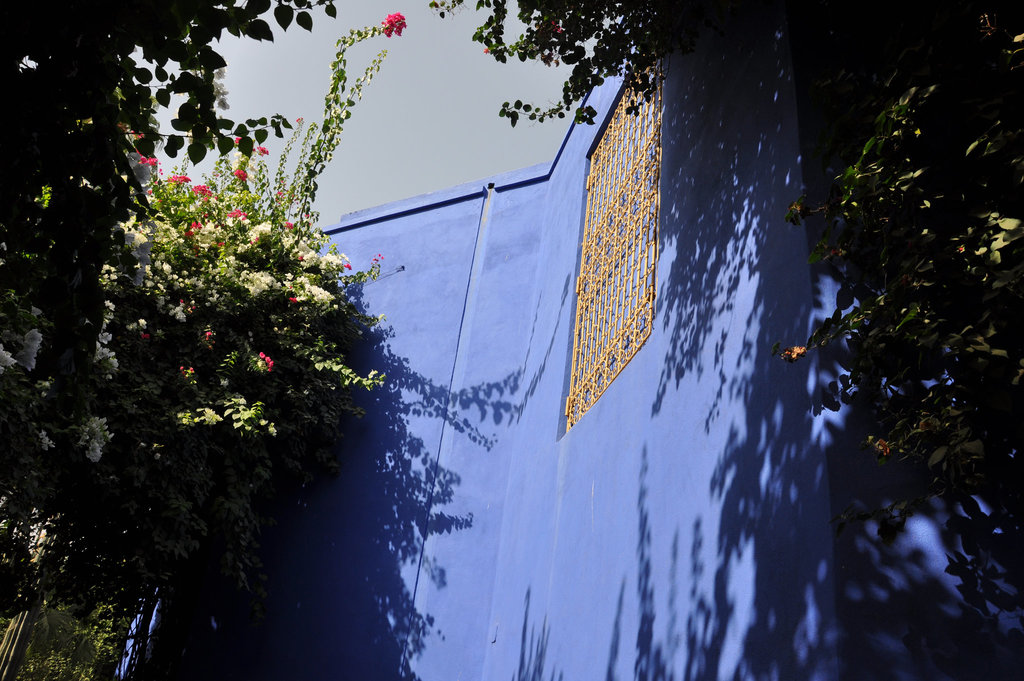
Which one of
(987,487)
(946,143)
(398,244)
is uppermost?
(398,244)

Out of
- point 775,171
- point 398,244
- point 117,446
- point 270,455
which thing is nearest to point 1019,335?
point 775,171

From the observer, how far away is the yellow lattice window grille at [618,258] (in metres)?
4.61

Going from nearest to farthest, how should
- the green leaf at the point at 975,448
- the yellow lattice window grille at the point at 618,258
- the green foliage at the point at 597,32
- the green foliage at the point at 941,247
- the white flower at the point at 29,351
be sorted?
the green leaf at the point at 975,448 < the green foliage at the point at 941,247 < the white flower at the point at 29,351 < the green foliage at the point at 597,32 < the yellow lattice window grille at the point at 618,258

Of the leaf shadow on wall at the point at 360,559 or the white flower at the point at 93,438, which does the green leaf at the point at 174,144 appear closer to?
the white flower at the point at 93,438

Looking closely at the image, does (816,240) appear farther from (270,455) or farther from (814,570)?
(270,455)

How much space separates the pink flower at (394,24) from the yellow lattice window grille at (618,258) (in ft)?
7.82

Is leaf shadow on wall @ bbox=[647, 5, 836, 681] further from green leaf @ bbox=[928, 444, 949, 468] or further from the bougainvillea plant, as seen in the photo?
the bougainvillea plant

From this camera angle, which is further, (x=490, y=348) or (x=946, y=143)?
(x=490, y=348)

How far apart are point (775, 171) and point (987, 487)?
4.67 feet

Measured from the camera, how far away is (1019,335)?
1.94 metres

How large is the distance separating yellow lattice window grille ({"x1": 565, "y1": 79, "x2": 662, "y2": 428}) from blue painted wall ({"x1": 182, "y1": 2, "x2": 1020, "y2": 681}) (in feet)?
0.74

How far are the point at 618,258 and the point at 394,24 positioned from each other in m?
3.79

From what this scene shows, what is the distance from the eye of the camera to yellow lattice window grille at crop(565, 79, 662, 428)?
4.61m

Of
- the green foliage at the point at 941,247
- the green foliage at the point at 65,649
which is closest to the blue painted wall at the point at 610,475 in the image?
the green foliage at the point at 941,247
